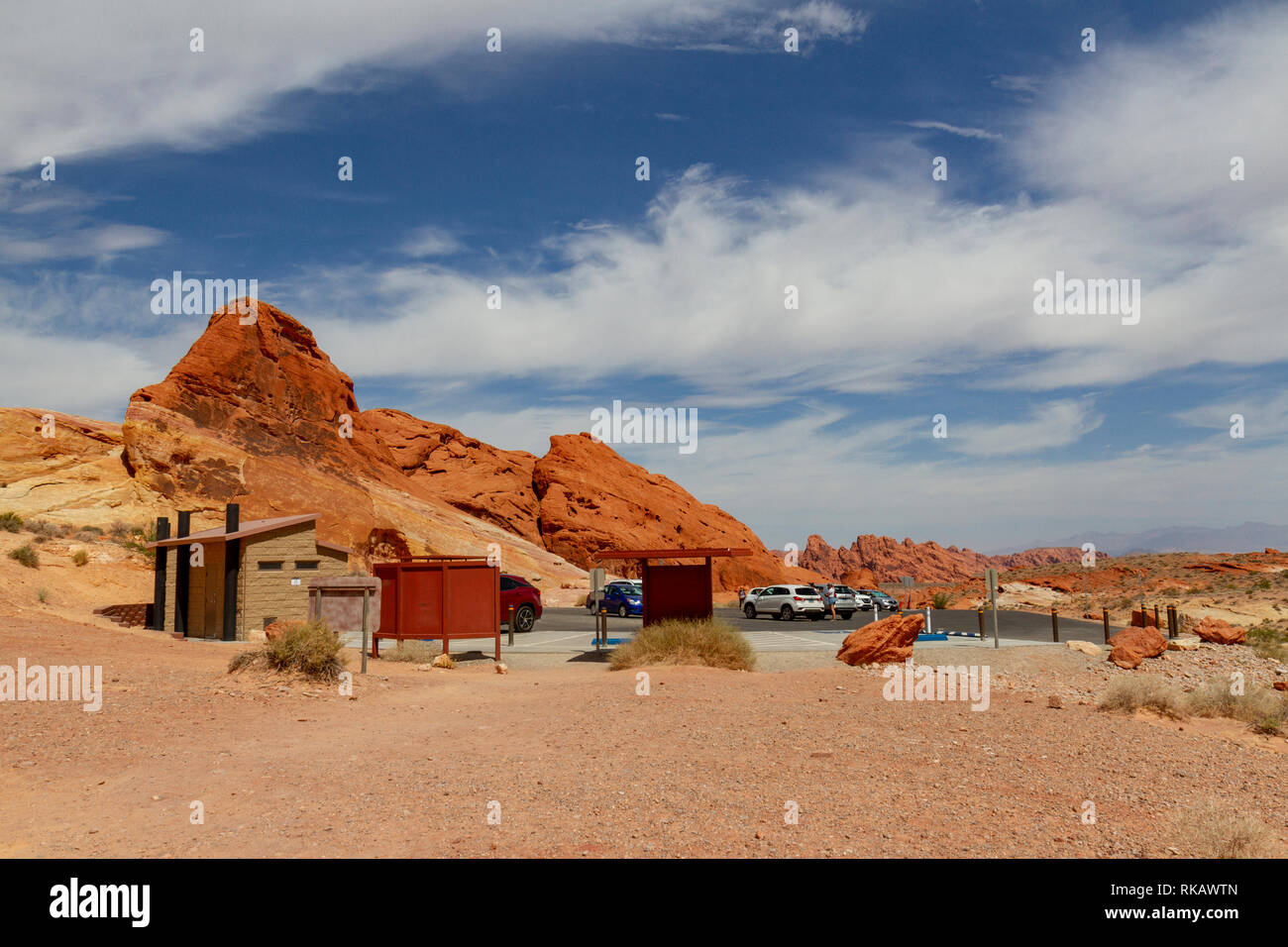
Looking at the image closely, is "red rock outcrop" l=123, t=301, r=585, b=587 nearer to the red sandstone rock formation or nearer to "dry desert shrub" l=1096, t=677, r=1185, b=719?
the red sandstone rock formation

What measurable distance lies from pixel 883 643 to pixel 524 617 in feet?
46.8

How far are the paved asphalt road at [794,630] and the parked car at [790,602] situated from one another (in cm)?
52

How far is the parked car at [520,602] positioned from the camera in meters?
27.3

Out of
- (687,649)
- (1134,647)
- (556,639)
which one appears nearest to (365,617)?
(687,649)

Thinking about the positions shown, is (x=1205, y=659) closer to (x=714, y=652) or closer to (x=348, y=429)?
(x=714, y=652)

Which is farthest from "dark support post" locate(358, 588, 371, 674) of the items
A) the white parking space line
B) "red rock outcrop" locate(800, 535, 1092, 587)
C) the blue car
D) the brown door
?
"red rock outcrop" locate(800, 535, 1092, 587)

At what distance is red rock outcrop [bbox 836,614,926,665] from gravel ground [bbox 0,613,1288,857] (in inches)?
88.6

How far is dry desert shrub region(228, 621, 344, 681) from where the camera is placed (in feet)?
45.6

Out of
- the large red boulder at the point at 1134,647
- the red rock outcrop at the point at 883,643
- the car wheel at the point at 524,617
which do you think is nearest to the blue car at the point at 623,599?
the car wheel at the point at 524,617

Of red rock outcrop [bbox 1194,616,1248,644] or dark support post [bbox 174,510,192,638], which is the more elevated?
dark support post [bbox 174,510,192,638]

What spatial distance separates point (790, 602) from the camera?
1427 inches

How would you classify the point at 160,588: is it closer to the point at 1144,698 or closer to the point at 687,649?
the point at 687,649

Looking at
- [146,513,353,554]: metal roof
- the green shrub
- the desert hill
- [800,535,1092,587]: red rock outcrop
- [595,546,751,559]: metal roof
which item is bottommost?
[800,535,1092,587]: red rock outcrop

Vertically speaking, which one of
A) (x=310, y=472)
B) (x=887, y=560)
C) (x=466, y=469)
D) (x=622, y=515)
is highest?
(x=466, y=469)
